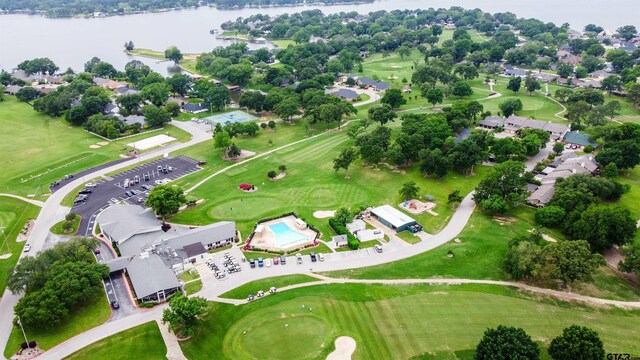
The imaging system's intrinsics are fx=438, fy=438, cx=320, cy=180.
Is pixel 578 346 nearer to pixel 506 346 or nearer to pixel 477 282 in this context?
pixel 506 346

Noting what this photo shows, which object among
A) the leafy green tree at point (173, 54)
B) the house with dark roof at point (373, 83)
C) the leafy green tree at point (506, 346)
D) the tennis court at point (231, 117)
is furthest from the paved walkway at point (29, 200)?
the leafy green tree at point (173, 54)

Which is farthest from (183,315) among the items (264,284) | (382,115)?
(382,115)

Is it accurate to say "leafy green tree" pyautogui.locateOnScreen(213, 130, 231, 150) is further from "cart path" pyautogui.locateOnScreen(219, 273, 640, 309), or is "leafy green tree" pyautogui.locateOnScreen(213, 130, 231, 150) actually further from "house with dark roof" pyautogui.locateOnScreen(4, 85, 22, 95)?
"house with dark roof" pyautogui.locateOnScreen(4, 85, 22, 95)

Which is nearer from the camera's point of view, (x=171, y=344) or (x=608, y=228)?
(x=171, y=344)

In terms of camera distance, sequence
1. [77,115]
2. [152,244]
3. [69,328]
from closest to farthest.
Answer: [69,328] < [152,244] < [77,115]

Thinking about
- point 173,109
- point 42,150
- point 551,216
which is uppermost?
point 551,216
